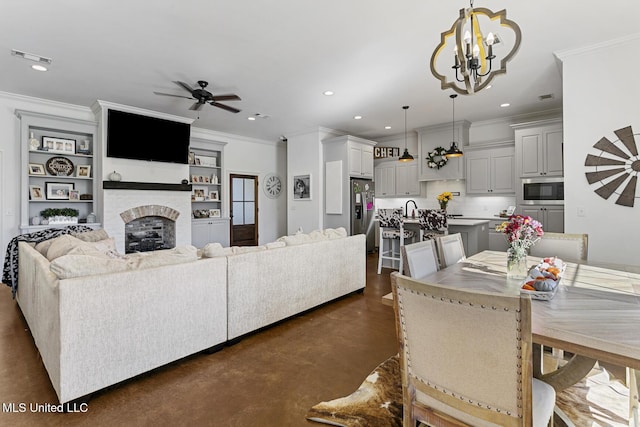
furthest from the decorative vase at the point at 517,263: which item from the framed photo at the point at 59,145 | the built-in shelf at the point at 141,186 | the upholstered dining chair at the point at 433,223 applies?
the framed photo at the point at 59,145

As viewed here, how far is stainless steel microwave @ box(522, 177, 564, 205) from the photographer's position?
5.07m

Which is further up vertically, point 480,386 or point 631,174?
point 631,174

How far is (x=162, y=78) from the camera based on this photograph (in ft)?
13.6

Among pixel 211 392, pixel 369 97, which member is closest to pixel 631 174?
pixel 369 97

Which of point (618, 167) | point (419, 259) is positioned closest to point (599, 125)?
point (618, 167)

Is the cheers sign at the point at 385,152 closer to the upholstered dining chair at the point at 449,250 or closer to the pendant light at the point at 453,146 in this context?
the pendant light at the point at 453,146

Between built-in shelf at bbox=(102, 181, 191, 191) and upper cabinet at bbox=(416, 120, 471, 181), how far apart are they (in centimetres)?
492

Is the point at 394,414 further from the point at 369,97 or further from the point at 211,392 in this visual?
the point at 369,97

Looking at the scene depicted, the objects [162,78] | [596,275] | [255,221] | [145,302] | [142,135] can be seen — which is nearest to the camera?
[596,275]

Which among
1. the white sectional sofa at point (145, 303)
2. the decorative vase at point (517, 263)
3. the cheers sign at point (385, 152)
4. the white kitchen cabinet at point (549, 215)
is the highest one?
the cheers sign at point (385, 152)

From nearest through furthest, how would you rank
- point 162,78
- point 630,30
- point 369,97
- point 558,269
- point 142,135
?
point 558,269 < point 630,30 < point 162,78 < point 369,97 < point 142,135

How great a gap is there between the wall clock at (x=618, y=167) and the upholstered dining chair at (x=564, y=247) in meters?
1.03

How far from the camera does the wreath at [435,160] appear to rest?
6.53m

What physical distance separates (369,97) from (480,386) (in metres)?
4.57
